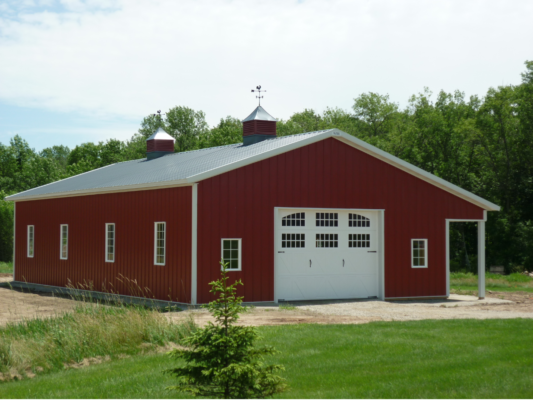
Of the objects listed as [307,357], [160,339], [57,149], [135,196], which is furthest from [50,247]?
[57,149]

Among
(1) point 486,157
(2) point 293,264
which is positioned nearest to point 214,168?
(2) point 293,264

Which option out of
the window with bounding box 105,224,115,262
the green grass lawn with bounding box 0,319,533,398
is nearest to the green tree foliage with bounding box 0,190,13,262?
the window with bounding box 105,224,115,262

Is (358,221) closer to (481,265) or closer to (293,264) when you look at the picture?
(293,264)

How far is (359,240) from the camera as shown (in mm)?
20250

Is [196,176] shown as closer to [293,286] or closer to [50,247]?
[293,286]

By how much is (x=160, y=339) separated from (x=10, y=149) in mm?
56618

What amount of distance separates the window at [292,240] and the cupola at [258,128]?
5291 mm

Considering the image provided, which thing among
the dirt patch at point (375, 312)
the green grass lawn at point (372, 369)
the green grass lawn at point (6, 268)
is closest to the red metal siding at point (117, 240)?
the dirt patch at point (375, 312)

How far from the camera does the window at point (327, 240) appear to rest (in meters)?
19.6

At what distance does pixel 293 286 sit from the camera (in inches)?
752

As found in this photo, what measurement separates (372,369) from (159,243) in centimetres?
1082

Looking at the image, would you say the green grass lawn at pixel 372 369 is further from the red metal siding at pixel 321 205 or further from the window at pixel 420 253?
the window at pixel 420 253

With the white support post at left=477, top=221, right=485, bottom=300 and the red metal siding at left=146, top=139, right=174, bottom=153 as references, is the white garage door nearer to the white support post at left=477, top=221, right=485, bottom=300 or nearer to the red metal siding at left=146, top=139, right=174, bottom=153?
the white support post at left=477, top=221, right=485, bottom=300

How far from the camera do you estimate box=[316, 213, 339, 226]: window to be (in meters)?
19.6
